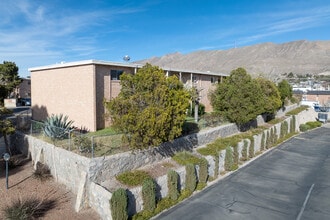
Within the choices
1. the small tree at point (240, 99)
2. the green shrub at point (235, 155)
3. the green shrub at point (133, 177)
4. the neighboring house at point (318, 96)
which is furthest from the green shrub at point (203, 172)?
the neighboring house at point (318, 96)

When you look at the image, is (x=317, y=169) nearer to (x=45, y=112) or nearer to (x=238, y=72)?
(x=238, y=72)

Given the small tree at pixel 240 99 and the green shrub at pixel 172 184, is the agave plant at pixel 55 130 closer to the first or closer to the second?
the green shrub at pixel 172 184

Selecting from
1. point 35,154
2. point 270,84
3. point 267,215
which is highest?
point 270,84

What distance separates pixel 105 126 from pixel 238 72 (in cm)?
1267

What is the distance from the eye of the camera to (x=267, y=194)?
44.4 feet

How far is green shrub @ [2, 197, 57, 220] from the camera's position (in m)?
10.5

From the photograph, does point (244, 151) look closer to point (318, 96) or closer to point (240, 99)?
point (240, 99)

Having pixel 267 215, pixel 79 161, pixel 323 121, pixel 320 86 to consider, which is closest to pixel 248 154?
pixel 267 215

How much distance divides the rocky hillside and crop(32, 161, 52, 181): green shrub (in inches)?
4038

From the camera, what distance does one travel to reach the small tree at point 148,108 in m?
12.2

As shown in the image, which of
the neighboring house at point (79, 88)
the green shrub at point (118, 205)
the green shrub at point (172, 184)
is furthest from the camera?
the neighboring house at point (79, 88)

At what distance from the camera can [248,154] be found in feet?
66.1

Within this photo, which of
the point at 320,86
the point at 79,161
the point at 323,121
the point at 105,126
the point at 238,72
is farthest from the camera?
the point at 320,86

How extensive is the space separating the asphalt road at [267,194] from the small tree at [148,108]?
367 cm
